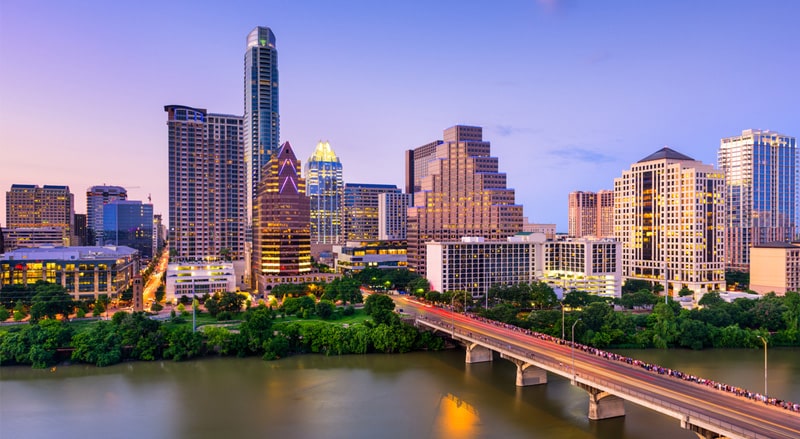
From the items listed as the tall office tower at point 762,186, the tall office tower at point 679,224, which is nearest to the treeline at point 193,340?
the tall office tower at point 679,224

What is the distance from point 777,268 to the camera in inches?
4503

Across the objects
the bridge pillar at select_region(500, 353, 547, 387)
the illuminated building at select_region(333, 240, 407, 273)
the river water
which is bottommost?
the river water

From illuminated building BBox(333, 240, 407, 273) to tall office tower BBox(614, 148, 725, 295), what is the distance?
6512cm

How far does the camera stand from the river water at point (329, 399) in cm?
4575

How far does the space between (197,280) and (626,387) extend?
89.7 metres

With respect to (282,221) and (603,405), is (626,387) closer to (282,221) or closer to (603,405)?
(603,405)

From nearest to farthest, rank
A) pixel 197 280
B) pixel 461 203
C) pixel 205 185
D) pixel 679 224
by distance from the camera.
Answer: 1. pixel 197 280
2. pixel 679 224
3. pixel 461 203
4. pixel 205 185

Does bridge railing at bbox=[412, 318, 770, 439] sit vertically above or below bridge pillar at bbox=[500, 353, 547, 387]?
above

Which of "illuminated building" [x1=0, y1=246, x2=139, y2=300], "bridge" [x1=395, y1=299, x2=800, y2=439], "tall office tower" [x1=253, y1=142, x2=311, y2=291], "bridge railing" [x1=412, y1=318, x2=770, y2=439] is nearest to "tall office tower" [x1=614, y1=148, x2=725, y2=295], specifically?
"bridge" [x1=395, y1=299, x2=800, y2=439]

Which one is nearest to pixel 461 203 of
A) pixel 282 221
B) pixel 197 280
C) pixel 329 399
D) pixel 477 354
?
pixel 282 221

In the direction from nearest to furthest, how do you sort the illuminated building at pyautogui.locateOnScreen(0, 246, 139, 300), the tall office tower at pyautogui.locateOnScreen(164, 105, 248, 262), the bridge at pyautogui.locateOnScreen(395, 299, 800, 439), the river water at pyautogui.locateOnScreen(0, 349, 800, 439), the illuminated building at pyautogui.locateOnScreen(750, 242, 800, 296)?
the bridge at pyautogui.locateOnScreen(395, 299, 800, 439), the river water at pyautogui.locateOnScreen(0, 349, 800, 439), the illuminated building at pyautogui.locateOnScreen(0, 246, 139, 300), the illuminated building at pyautogui.locateOnScreen(750, 242, 800, 296), the tall office tower at pyautogui.locateOnScreen(164, 105, 248, 262)

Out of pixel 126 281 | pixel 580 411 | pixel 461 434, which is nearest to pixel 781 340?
pixel 580 411

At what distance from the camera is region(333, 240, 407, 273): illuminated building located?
533 feet

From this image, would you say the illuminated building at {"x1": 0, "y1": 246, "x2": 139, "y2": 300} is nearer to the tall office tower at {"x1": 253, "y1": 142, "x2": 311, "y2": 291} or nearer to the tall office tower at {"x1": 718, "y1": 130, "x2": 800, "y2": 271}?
the tall office tower at {"x1": 253, "y1": 142, "x2": 311, "y2": 291}
